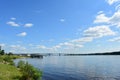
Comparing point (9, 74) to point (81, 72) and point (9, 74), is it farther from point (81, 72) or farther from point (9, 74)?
point (81, 72)

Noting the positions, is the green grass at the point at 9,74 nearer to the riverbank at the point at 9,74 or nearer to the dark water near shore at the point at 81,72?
the riverbank at the point at 9,74

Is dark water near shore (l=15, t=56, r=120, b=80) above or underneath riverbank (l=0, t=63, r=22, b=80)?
underneath

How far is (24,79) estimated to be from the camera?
3809cm

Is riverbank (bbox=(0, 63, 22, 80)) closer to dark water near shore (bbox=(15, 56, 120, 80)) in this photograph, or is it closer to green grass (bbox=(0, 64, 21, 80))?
green grass (bbox=(0, 64, 21, 80))

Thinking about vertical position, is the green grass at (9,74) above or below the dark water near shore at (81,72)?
above

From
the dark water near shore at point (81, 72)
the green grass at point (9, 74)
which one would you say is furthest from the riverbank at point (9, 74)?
the dark water near shore at point (81, 72)

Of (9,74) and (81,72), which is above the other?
(9,74)

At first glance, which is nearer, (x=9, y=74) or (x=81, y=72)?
(x=9, y=74)

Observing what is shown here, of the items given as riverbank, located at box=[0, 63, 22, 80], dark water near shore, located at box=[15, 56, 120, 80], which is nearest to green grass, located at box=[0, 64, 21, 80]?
riverbank, located at box=[0, 63, 22, 80]

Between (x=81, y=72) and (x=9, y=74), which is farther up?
(x=9, y=74)

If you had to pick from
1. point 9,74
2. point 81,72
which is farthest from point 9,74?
point 81,72

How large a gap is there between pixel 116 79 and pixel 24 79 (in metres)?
29.7

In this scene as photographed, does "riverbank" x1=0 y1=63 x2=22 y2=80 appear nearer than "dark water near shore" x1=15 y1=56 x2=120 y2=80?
Yes

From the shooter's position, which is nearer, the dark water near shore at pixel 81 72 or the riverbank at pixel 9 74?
the riverbank at pixel 9 74
